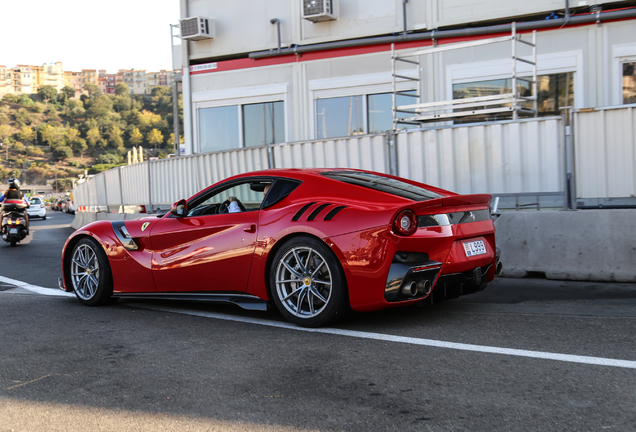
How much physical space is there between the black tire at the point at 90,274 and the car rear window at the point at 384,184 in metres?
2.53

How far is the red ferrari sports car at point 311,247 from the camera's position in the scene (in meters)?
4.78

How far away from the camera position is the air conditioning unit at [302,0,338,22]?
14.2m

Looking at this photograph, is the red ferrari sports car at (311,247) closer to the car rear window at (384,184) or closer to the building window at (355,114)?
the car rear window at (384,184)

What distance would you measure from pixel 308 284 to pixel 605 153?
4384 millimetres

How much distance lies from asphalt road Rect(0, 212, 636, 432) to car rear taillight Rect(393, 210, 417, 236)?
78 cm

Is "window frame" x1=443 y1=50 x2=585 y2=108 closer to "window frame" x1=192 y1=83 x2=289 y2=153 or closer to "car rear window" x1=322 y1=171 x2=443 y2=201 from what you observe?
"window frame" x1=192 y1=83 x2=289 y2=153

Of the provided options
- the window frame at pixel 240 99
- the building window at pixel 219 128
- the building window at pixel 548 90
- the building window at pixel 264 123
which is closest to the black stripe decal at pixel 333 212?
the building window at pixel 548 90

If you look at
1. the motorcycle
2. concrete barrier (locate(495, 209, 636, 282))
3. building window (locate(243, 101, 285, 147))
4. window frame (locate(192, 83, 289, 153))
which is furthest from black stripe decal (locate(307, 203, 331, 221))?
the motorcycle

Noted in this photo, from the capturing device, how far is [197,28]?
52.4 feet

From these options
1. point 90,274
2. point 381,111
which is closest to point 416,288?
point 90,274

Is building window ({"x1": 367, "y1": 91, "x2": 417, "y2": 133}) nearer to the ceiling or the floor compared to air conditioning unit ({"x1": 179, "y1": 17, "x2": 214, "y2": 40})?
nearer to the floor

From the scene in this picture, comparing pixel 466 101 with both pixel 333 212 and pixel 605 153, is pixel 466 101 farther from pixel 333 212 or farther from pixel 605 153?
pixel 333 212

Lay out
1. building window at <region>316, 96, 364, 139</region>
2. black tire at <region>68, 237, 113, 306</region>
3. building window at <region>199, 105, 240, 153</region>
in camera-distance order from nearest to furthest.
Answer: black tire at <region>68, 237, 113, 306</region> < building window at <region>316, 96, 364, 139</region> < building window at <region>199, 105, 240, 153</region>

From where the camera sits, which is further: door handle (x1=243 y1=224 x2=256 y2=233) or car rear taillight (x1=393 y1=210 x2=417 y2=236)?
door handle (x1=243 y1=224 x2=256 y2=233)
